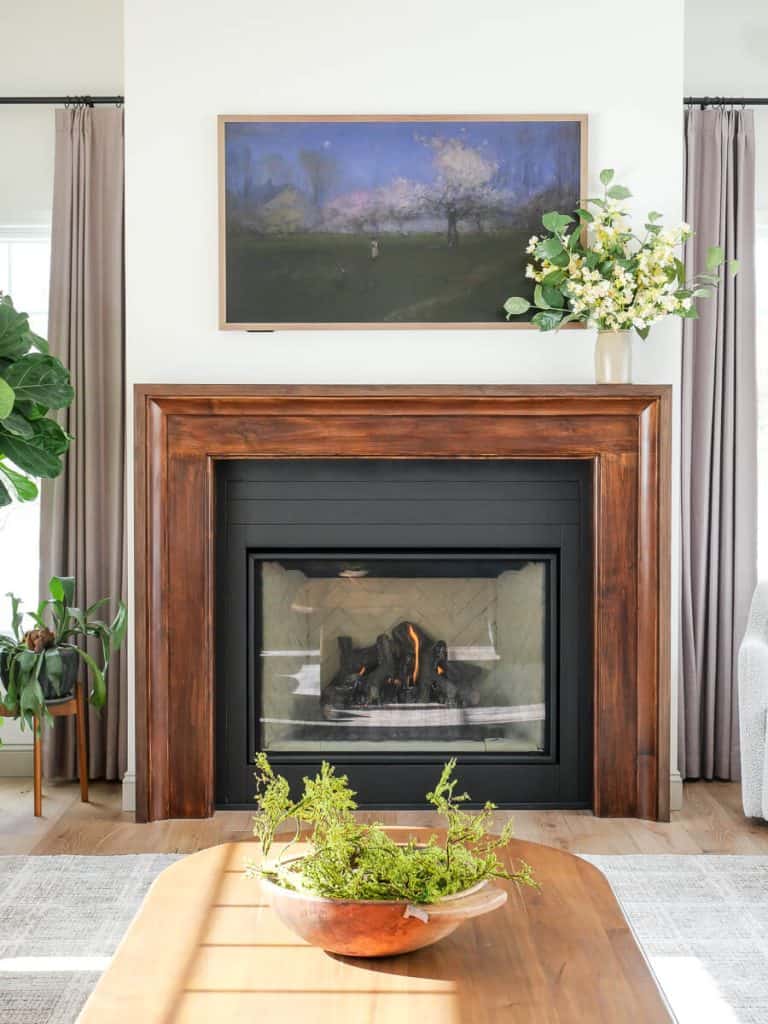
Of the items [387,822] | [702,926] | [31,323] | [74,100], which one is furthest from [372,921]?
[74,100]

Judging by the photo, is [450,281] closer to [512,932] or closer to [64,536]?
[64,536]

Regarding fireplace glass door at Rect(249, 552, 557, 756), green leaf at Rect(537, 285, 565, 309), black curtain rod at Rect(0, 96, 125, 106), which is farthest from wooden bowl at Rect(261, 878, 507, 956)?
black curtain rod at Rect(0, 96, 125, 106)

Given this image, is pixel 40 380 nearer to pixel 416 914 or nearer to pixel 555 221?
pixel 555 221

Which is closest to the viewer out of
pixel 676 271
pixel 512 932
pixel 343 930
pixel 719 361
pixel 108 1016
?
pixel 108 1016

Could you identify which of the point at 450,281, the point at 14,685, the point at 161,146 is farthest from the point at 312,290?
the point at 14,685

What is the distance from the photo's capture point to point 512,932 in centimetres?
176

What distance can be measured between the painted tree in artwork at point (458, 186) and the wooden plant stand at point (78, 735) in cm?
206

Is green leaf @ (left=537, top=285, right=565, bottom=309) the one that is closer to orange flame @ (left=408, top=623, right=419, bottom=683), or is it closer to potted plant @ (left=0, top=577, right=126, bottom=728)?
orange flame @ (left=408, top=623, right=419, bottom=683)

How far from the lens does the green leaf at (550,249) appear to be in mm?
3473

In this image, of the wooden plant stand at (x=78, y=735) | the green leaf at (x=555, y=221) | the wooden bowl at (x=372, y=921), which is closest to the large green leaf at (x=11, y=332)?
the wooden plant stand at (x=78, y=735)

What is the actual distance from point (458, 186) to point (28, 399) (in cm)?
159

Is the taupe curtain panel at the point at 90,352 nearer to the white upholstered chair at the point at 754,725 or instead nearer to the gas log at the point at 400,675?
the gas log at the point at 400,675

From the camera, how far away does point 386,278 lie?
3627 millimetres

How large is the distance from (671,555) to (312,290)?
1.51 meters
